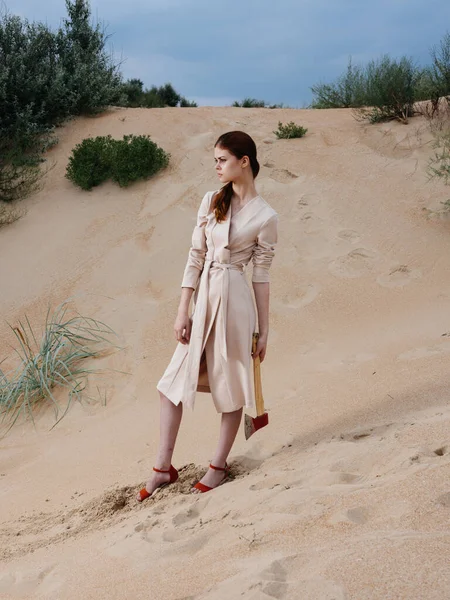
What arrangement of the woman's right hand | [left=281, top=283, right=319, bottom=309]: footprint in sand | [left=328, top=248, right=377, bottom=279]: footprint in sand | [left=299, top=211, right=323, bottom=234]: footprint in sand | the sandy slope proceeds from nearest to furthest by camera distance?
the sandy slope → the woman's right hand → [left=281, top=283, right=319, bottom=309]: footprint in sand → [left=328, top=248, right=377, bottom=279]: footprint in sand → [left=299, top=211, right=323, bottom=234]: footprint in sand

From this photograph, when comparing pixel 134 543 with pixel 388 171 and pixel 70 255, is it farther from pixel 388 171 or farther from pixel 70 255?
pixel 388 171

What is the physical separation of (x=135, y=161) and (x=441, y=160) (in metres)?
3.67

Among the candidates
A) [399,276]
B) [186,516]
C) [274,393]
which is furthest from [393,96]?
[186,516]

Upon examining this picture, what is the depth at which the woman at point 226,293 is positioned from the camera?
357cm

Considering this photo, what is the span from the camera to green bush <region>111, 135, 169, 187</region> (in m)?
8.81

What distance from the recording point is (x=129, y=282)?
7539 mm

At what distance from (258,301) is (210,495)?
0.99 m

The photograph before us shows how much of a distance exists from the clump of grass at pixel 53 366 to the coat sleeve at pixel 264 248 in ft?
9.27

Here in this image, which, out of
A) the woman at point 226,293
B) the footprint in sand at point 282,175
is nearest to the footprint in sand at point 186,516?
the woman at point 226,293

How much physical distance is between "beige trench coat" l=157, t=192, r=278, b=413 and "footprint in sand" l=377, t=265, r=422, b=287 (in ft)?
11.9

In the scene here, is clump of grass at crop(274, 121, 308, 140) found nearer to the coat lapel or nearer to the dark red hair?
the dark red hair

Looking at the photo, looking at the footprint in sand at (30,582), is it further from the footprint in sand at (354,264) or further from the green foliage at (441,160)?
the green foliage at (441,160)

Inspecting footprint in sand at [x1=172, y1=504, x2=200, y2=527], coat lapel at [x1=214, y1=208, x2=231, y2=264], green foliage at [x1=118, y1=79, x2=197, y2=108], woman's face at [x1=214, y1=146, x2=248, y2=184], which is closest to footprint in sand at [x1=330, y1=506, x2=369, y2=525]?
footprint in sand at [x1=172, y1=504, x2=200, y2=527]

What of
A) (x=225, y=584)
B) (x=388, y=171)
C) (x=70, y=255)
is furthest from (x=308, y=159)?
(x=225, y=584)
